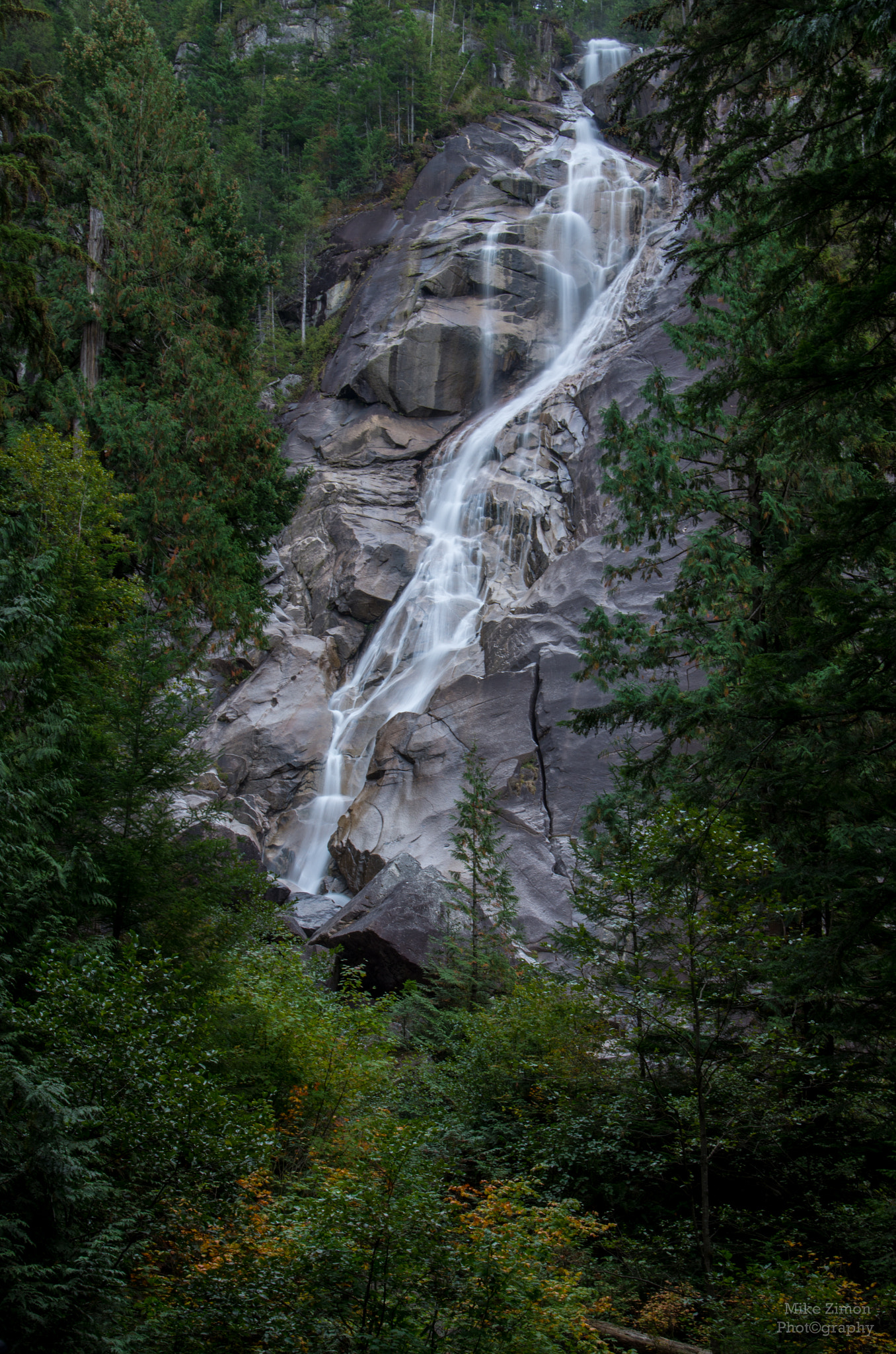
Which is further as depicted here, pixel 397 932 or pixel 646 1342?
pixel 397 932

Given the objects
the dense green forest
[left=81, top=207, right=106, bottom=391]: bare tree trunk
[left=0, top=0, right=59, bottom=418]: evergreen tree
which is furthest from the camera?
[left=81, top=207, right=106, bottom=391]: bare tree trunk

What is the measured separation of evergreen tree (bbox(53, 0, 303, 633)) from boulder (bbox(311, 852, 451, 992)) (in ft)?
18.8

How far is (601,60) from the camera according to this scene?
56750 mm

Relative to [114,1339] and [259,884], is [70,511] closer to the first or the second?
[259,884]

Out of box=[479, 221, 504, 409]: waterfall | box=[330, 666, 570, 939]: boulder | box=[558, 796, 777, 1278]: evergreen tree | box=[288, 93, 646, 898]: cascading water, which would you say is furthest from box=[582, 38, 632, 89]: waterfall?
box=[558, 796, 777, 1278]: evergreen tree

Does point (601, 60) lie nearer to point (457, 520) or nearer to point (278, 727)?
point (457, 520)

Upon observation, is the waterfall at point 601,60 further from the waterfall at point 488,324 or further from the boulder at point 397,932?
the boulder at point 397,932

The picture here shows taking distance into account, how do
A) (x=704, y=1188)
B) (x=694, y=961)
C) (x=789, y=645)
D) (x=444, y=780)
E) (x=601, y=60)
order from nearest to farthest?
(x=704, y=1188)
(x=694, y=961)
(x=789, y=645)
(x=444, y=780)
(x=601, y=60)

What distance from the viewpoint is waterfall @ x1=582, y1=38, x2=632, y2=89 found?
182ft

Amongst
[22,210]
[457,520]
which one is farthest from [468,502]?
[22,210]

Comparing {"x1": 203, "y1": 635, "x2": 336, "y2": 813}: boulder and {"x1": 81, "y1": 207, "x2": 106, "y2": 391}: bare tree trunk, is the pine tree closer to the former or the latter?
{"x1": 203, "y1": 635, "x2": 336, "y2": 813}: boulder

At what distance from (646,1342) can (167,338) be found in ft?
59.2

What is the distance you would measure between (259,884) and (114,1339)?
585 centimetres

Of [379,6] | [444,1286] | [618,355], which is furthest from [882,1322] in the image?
[379,6]
